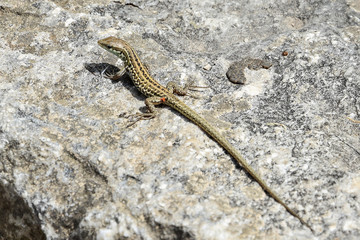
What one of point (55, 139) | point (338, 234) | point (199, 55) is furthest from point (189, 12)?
point (338, 234)

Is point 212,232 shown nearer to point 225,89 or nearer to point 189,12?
point 225,89

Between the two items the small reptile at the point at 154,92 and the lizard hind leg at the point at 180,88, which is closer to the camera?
the small reptile at the point at 154,92

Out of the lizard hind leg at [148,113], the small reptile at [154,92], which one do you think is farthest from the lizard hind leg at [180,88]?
the lizard hind leg at [148,113]

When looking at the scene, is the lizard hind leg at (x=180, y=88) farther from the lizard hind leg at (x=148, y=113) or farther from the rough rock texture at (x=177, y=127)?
the lizard hind leg at (x=148, y=113)

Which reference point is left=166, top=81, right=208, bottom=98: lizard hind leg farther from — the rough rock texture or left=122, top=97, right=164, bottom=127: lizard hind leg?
left=122, top=97, right=164, bottom=127: lizard hind leg

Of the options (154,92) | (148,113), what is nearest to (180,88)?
(154,92)

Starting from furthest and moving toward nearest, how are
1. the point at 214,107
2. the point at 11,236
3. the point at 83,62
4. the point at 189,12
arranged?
1. the point at 189,12
2. the point at 83,62
3. the point at 214,107
4. the point at 11,236
